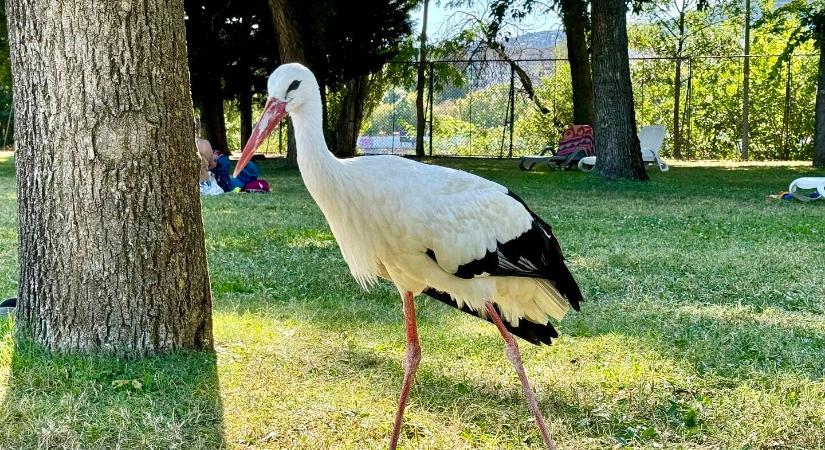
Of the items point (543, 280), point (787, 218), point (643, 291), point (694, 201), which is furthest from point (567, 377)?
point (694, 201)

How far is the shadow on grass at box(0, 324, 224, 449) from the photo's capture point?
11.0 feet

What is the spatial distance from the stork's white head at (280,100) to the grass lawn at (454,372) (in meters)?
1.08

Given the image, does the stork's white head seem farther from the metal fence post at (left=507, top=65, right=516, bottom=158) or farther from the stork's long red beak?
the metal fence post at (left=507, top=65, right=516, bottom=158)

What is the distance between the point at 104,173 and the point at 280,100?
41.5 inches

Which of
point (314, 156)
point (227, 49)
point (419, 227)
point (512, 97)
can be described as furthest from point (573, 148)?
point (314, 156)

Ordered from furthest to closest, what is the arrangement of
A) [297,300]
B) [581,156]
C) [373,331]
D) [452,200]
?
1. [581,156]
2. [297,300]
3. [373,331]
4. [452,200]

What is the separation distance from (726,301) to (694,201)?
6500 mm

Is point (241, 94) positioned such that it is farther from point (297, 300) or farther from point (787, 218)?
point (297, 300)

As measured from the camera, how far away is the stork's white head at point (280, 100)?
10.9 ft

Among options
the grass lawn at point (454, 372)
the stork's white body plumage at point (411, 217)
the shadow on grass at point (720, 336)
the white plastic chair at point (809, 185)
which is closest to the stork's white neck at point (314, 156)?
the stork's white body plumage at point (411, 217)

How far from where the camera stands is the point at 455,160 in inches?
915

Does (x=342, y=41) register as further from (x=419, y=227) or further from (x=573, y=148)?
(x=419, y=227)

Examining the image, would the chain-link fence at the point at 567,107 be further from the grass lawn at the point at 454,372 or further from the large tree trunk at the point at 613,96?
the grass lawn at the point at 454,372

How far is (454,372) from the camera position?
4.22m
